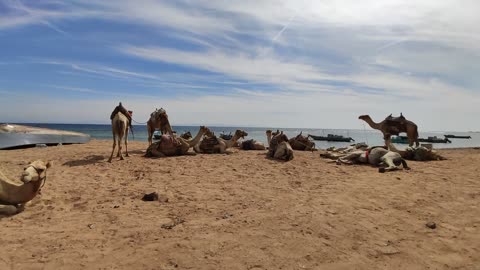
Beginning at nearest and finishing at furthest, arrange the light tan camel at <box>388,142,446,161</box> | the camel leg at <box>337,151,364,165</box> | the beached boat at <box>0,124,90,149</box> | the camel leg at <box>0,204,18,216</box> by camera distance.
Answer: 1. the camel leg at <box>0,204,18,216</box>
2. the camel leg at <box>337,151,364,165</box>
3. the light tan camel at <box>388,142,446,161</box>
4. the beached boat at <box>0,124,90,149</box>

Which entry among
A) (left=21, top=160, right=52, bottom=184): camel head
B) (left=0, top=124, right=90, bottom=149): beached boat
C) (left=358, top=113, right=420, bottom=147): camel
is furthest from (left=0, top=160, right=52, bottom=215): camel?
(left=358, top=113, right=420, bottom=147): camel

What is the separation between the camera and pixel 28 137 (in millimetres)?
16828

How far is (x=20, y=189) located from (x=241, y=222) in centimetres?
409

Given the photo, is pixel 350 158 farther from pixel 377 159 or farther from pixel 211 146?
pixel 211 146

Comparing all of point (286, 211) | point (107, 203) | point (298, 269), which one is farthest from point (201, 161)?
point (298, 269)

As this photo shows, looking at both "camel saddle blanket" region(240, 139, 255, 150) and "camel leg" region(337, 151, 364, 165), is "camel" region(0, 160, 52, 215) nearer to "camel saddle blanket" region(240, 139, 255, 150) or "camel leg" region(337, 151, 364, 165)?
"camel leg" region(337, 151, 364, 165)

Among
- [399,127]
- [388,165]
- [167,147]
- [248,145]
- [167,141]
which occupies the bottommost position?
[388,165]

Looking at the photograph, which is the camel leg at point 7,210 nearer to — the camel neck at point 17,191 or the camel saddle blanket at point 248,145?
the camel neck at point 17,191

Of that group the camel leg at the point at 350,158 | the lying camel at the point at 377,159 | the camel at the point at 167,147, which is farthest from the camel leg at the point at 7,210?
the camel leg at the point at 350,158

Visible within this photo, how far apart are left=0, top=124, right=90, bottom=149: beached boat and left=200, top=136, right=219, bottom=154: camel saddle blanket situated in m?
8.78

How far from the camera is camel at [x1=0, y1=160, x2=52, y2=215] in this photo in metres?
6.14

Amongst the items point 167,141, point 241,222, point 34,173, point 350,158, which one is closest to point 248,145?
point 167,141

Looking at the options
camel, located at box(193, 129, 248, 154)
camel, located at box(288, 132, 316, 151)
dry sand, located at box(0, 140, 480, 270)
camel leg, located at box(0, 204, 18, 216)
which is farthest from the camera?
camel, located at box(288, 132, 316, 151)

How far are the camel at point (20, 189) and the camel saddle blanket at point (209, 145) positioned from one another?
880 centimetres
